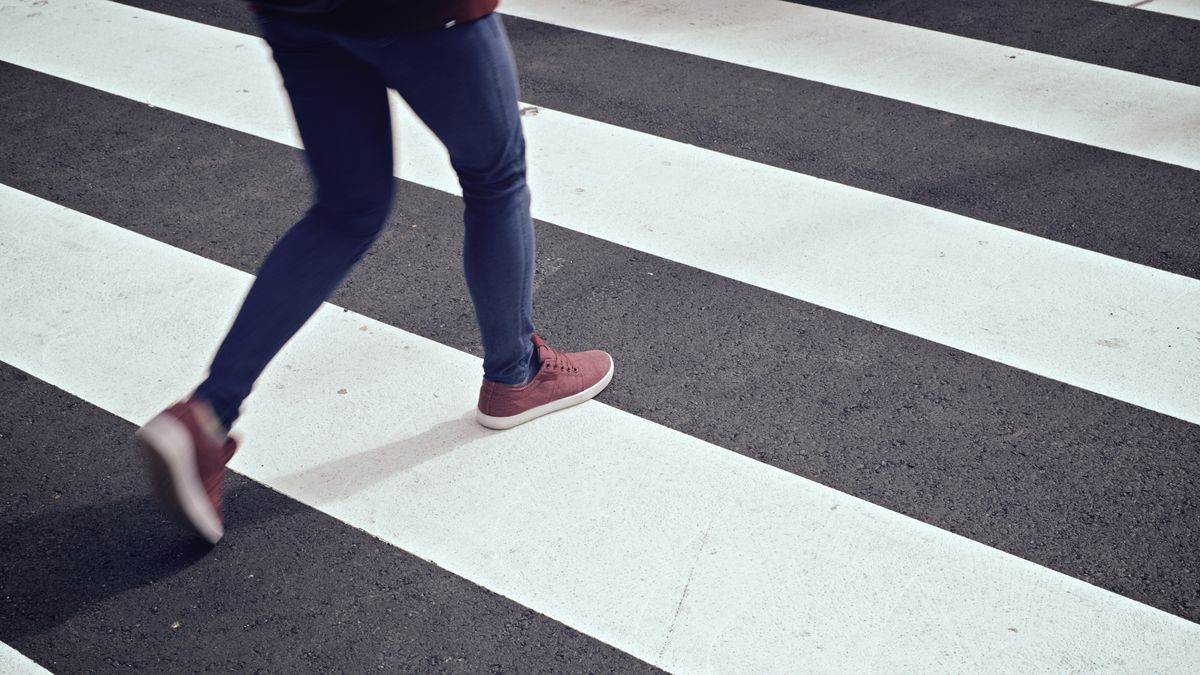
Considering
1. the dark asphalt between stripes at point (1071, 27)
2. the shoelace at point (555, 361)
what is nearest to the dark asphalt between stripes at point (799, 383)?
the shoelace at point (555, 361)

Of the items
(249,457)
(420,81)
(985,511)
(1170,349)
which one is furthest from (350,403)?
(1170,349)

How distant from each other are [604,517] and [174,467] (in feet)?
2.86

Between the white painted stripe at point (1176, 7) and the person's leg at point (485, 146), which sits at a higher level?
the person's leg at point (485, 146)

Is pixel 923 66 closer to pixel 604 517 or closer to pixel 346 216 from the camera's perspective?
pixel 604 517

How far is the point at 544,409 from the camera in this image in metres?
2.70

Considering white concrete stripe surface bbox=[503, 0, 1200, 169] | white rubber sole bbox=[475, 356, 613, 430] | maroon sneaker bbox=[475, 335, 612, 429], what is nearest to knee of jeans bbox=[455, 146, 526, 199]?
maroon sneaker bbox=[475, 335, 612, 429]

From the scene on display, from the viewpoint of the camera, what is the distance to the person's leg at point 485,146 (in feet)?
6.48

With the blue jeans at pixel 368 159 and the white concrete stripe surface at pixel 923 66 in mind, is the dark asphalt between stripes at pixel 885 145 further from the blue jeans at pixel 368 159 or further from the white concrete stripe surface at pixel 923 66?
the blue jeans at pixel 368 159

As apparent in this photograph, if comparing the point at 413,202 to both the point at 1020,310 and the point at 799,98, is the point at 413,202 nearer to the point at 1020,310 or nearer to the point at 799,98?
the point at 799,98

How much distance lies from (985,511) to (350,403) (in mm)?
1505

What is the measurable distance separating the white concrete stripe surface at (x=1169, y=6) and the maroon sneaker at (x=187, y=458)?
4.62 metres

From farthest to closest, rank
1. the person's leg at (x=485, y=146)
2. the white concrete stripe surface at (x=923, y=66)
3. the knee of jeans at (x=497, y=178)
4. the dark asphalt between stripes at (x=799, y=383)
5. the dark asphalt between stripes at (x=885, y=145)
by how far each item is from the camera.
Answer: the white concrete stripe surface at (x=923, y=66)
the dark asphalt between stripes at (x=885, y=145)
the dark asphalt between stripes at (x=799, y=383)
the knee of jeans at (x=497, y=178)
the person's leg at (x=485, y=146)

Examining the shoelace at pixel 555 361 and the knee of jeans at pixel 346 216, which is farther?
the shoelace at pixel 555 361

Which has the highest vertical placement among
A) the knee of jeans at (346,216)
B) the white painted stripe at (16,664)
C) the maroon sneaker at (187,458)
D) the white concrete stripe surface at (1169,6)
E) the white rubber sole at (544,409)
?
the knee of jeans at (346,216)
